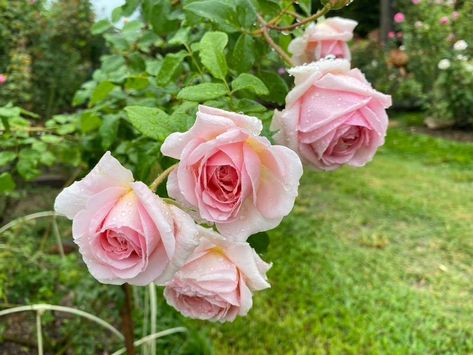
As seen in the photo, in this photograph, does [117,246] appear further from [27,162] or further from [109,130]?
[27,162]

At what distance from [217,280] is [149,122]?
0.65ft

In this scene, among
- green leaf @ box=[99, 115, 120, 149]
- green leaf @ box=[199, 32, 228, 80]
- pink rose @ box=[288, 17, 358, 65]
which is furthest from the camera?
green leaf @ box=[99, 115, 120, 149]

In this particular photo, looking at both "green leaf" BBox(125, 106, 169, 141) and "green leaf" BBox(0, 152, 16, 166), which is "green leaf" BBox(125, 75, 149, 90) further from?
"green leaf" BBox(125, 106, 169, 141)

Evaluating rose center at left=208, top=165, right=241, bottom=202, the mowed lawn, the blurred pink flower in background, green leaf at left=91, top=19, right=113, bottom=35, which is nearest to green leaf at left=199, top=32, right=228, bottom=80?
rose center at left=208, top=165, right=241, bottom=202

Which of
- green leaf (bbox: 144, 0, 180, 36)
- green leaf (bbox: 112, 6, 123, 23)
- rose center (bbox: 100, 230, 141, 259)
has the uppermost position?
rose center (bbox: 100, 230, 141, 259)

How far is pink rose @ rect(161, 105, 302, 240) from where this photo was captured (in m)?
0.49

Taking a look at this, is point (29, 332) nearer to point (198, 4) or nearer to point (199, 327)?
point (199, 327)

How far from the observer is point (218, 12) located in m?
0.76

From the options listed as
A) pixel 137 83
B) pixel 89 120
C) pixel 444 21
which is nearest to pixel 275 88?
pixel 137 83

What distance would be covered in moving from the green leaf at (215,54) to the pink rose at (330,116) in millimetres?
118

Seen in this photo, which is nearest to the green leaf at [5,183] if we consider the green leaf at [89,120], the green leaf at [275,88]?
the green leaf at [89,120]

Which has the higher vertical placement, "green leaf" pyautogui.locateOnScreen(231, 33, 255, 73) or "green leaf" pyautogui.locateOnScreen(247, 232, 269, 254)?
"green leaf" pyautogui.locateOnScreen(231, 33, 255, 73)

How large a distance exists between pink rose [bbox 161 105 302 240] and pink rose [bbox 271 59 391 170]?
11 cm

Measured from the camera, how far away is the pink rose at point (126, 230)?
485 mm
